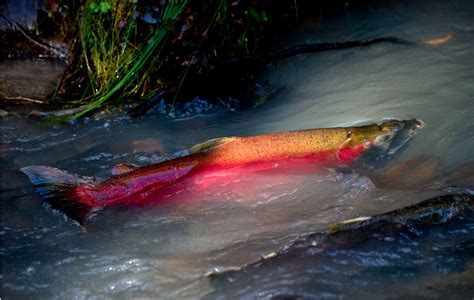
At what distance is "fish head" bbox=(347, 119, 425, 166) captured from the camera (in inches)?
126

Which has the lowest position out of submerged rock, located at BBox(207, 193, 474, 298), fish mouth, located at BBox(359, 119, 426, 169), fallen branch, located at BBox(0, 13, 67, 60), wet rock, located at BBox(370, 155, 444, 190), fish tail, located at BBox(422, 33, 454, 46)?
submerged rock, located at BBox(207, 193, 474, 298)

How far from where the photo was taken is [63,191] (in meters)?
2.63

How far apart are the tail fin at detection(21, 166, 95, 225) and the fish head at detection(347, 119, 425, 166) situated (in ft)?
5.87

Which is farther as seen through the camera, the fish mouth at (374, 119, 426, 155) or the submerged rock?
the fish mouth at (374, 119, 426, 155)

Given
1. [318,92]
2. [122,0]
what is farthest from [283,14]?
[122,0]

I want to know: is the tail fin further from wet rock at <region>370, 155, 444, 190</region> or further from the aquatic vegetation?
the aquatic vegetation

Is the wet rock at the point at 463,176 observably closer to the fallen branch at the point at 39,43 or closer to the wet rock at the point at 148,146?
the wet rock at the point at 148,146

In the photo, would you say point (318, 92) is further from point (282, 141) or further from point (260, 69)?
point (282, 141)

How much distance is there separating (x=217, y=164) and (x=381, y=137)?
1191 millimetres

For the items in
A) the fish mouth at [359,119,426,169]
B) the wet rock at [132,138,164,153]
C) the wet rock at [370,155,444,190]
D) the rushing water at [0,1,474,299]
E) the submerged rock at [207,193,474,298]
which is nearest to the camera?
the submerged rock at [207,193,474,298]

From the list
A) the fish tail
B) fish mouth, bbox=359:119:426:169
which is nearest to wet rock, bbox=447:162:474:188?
fish mouth, bbox=359:119:426:169

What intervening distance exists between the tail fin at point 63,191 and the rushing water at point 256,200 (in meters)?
0.10

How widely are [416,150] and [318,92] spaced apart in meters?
1.43

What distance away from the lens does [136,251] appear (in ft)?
7.86
